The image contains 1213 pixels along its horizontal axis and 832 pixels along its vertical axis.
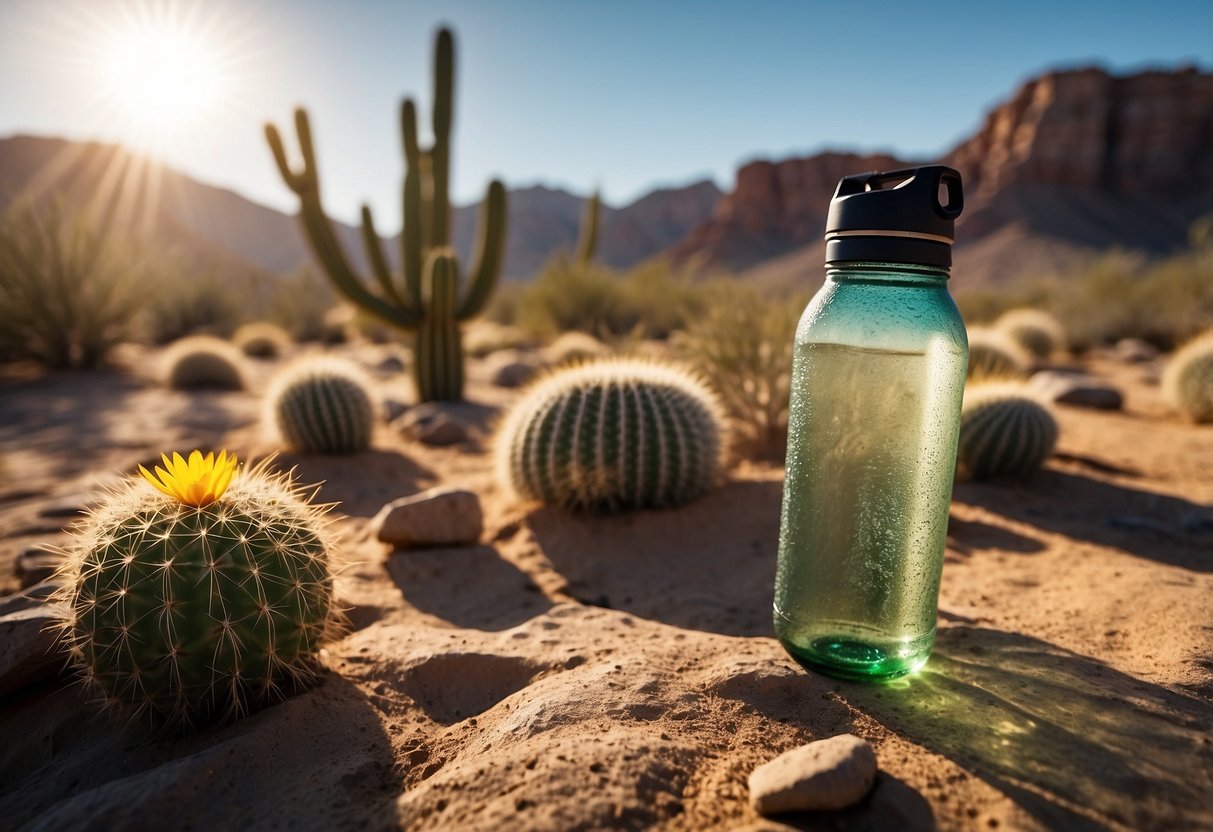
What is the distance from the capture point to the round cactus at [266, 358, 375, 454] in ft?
16.7

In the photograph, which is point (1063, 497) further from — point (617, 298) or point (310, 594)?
point (617, 298)

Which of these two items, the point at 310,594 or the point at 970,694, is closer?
the point at 970,694

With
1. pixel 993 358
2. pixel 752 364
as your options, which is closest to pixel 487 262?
pixel 752 364

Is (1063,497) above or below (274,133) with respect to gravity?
below

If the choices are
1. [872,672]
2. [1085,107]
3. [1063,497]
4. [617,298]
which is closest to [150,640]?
[872,672]

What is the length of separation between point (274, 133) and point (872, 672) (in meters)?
7.05

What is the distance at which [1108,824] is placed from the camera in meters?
1.17

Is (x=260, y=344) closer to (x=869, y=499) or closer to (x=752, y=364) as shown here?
(x=752, y=364)

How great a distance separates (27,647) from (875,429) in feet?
8.31

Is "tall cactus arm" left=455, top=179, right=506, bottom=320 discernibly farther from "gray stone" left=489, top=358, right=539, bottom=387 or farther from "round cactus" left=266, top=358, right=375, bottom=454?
"round cactus" left=266, top=358, right=375, bottom=454

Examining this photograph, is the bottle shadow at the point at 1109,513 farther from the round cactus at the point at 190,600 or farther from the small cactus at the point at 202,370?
the small cactus at the point at 202,370

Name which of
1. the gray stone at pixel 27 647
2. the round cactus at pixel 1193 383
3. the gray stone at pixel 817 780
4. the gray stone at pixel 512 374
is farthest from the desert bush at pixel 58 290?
the round cactus at pixel 1193 383

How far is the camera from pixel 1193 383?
6051mm

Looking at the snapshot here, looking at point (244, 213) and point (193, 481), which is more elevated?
point (244, 213)
